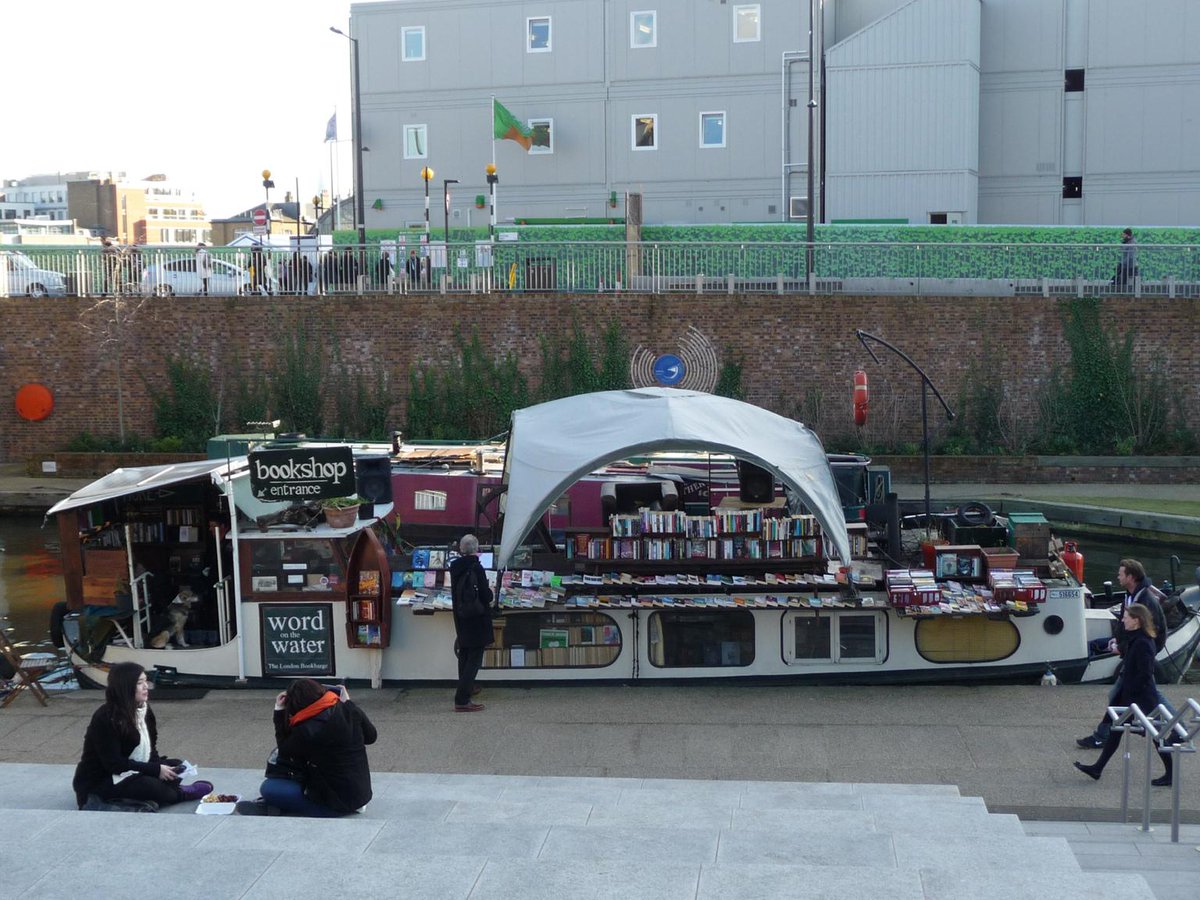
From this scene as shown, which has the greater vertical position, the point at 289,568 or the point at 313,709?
the point at 313,709

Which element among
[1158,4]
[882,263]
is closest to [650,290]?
[882,263]

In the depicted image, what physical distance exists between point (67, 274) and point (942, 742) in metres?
27.4

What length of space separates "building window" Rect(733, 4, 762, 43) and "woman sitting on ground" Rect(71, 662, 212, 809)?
37.0m

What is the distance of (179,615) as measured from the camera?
48.0ft

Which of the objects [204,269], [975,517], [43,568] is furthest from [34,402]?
[975,517]

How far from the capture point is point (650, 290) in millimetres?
31547

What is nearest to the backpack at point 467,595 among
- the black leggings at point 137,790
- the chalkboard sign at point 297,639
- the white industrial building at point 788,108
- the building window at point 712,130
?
the chalkboard sign at point 297,639

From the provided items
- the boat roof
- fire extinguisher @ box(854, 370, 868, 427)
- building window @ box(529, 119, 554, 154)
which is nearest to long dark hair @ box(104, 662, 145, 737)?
the boat roof

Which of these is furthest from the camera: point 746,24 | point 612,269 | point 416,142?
point 416,142

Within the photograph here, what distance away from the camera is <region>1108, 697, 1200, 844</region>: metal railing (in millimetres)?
8359

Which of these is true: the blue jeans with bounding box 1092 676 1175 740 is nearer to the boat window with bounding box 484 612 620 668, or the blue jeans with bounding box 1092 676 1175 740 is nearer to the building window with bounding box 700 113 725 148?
the boat window with bounding box 484 612 620 668

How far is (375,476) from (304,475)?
1881mm

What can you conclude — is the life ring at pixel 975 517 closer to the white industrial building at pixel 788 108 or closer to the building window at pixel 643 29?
the white industrial building at pixel 788 108

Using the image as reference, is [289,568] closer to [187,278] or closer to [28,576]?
[28,576]
